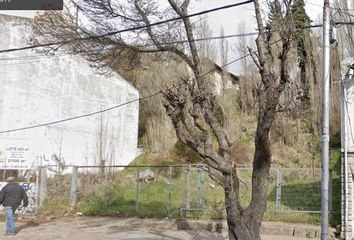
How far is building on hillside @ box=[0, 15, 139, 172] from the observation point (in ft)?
72.7

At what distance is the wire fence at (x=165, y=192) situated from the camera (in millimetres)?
17719

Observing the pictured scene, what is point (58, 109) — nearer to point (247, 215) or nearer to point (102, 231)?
point (102, 231)

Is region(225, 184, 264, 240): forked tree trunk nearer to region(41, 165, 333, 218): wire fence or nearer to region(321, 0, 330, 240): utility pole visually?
region(321, 0, 330, 240): utility pole

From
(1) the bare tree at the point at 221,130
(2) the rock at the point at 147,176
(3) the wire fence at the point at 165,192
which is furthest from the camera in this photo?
(2) the rock at the point at 147,176

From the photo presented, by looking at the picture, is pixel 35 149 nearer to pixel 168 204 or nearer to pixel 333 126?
pixel 168 204

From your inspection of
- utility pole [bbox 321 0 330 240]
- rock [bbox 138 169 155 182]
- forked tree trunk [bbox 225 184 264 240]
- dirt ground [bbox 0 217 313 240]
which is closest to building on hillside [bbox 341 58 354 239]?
dirt ground [bbox 0 217 313 240]

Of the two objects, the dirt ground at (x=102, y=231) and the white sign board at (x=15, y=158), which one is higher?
the white sign board at (x=15, y=158)

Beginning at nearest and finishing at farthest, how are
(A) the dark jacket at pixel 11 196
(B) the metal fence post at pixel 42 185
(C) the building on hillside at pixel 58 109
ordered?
(A) the dark jacket at pixel 11 196 → (B) the metal fence post at pixel 42 185 → (C) the building on hillside at pixel 58 109

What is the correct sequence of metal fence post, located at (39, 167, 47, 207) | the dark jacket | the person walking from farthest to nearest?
metal fence post, located at (39, 167, 47, 207) → the dark jacket → the person walking

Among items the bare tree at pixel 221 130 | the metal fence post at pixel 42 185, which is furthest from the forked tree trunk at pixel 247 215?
the metal fence post at pixel 42 185

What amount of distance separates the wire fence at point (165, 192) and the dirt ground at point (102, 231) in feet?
5.28

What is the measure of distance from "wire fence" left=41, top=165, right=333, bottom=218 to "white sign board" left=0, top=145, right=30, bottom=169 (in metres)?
0.98

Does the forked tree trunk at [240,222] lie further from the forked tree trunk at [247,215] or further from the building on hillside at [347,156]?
the building on hillside at [347,156]

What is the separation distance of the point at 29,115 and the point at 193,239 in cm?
1216
